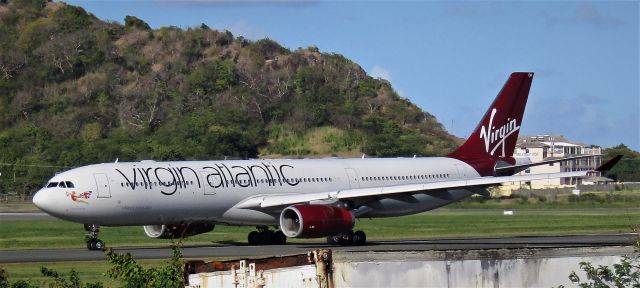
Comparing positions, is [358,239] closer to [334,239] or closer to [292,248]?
[334,239]

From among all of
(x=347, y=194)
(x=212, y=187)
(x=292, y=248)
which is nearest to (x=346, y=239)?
(x=347, y=194)

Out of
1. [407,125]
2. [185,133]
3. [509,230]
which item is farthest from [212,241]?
[407,125]

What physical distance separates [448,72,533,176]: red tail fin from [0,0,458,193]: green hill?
47.7 metres

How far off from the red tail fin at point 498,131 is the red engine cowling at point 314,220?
10.2m

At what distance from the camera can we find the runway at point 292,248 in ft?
116

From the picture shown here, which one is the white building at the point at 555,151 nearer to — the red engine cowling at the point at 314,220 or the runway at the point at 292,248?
the runway at the point at 292,248

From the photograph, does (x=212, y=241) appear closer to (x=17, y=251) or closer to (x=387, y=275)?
(x=17, y=251)

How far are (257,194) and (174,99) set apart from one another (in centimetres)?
8143

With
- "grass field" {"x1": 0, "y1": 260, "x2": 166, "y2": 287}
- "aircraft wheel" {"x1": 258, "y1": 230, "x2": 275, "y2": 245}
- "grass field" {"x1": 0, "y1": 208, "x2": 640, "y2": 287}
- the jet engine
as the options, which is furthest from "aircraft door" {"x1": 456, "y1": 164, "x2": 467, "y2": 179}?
"grass field" {"x1": 0, "y1": 260, "x2": 166, "y2": 287}

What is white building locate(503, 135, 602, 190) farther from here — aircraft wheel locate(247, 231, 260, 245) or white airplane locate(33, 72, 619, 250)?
aircraft wheel locate(247, 231, 260, 245)

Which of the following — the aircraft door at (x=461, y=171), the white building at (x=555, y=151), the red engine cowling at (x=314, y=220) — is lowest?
the red engine cowling at (x=314, y=220)

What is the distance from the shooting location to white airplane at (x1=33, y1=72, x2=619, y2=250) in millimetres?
38781

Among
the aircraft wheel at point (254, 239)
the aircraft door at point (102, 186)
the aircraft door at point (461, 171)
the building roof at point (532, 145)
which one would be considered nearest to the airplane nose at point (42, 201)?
the aircraft door at point (102, 186)

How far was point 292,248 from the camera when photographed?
39688 millimetres
